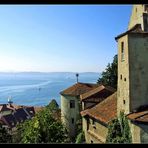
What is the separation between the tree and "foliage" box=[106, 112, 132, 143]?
928 inches

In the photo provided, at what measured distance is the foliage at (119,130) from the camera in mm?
25219

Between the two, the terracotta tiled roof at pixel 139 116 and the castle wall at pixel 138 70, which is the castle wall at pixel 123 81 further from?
the terracotta tiled roof at pixel 139 116

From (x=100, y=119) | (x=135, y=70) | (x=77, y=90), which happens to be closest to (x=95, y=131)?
(x=100, y=119)

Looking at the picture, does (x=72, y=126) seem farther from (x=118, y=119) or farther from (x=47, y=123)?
(x=118, y=119)

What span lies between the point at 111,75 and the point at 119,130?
2560 centimetres

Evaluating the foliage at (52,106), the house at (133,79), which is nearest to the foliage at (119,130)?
the house at (133,79)

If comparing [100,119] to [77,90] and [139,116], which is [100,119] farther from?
[77,90]

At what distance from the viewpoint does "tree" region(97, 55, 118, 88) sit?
50.5m

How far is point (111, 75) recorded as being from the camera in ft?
170

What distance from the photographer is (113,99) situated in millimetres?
32312

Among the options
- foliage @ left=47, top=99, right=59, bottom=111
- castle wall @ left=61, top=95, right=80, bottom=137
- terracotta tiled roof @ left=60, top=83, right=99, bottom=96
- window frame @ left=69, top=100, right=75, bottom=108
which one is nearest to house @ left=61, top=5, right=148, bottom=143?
terracotta tiled roof @ left=60, top=83, right=99, bottom=96

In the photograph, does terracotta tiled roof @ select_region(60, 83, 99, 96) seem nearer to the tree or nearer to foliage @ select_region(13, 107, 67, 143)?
the tree
